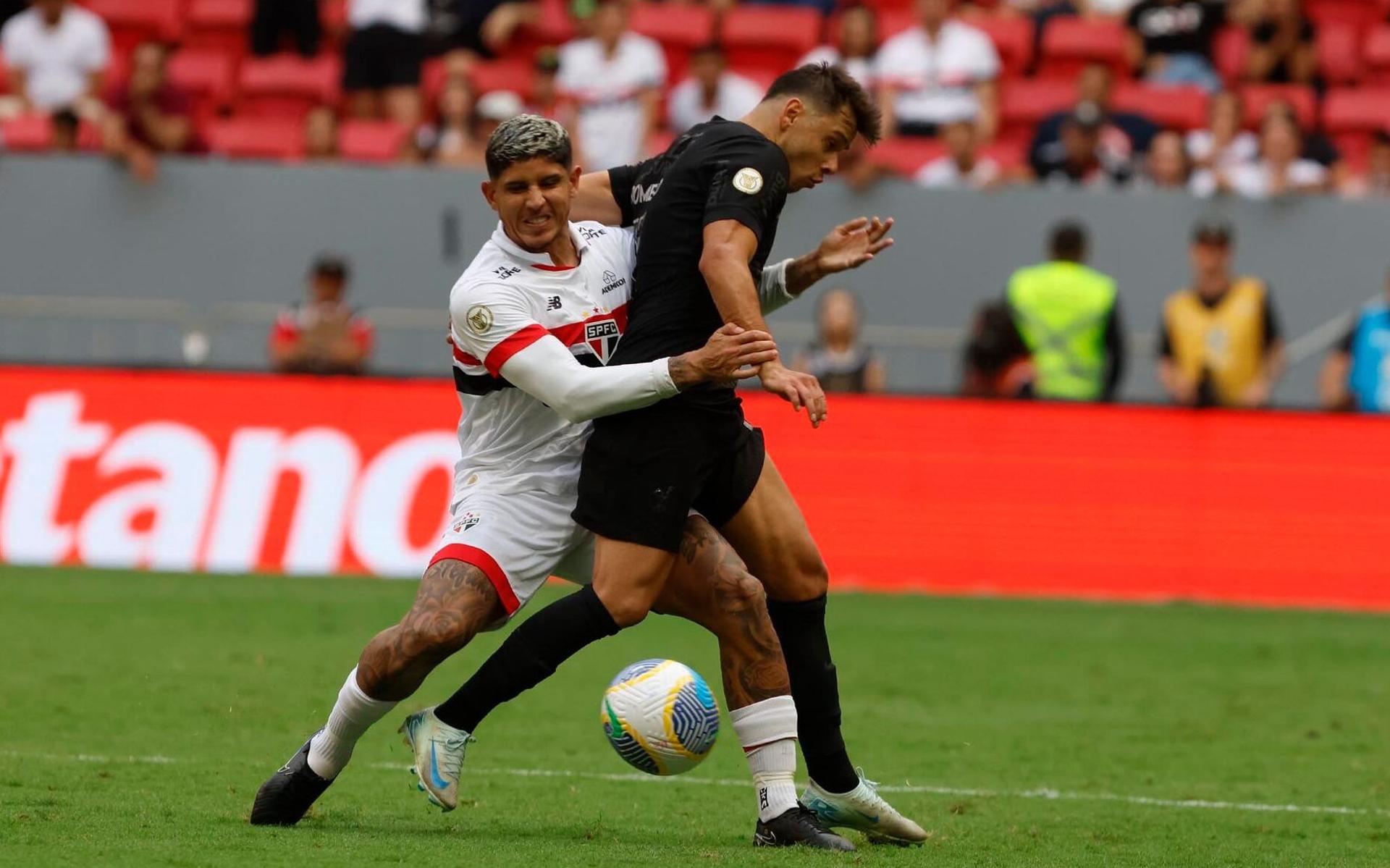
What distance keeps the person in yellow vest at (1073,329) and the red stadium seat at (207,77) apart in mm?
7532

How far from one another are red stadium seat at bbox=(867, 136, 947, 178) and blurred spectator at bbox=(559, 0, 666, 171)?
178 cm

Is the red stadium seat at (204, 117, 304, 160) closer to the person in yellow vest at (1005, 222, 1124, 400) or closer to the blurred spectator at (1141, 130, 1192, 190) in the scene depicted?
the person in yellow vest at (1005, 222, 1124, 400)

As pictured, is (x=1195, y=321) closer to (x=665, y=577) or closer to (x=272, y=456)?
(x=272, y=456)

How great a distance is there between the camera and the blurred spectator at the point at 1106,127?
1622 centimetres

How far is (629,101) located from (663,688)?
421 inches

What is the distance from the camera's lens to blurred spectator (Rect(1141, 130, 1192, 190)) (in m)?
15.8

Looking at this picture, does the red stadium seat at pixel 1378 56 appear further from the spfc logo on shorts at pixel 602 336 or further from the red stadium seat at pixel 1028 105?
the spfc logo on shorts at pixel 602 336

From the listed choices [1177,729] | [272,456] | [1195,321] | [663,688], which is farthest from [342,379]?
[663,688]

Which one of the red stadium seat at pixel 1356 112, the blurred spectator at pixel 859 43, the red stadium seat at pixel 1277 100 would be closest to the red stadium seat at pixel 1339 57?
the red stadium seat at pixel 1277 100

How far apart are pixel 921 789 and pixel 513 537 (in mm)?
2043

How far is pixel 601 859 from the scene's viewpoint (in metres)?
5.80

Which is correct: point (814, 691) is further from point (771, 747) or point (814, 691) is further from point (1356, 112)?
point (1356, 112)

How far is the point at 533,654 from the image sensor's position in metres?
6.19

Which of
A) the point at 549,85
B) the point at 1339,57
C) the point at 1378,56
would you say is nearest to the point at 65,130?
the point at 549,85
